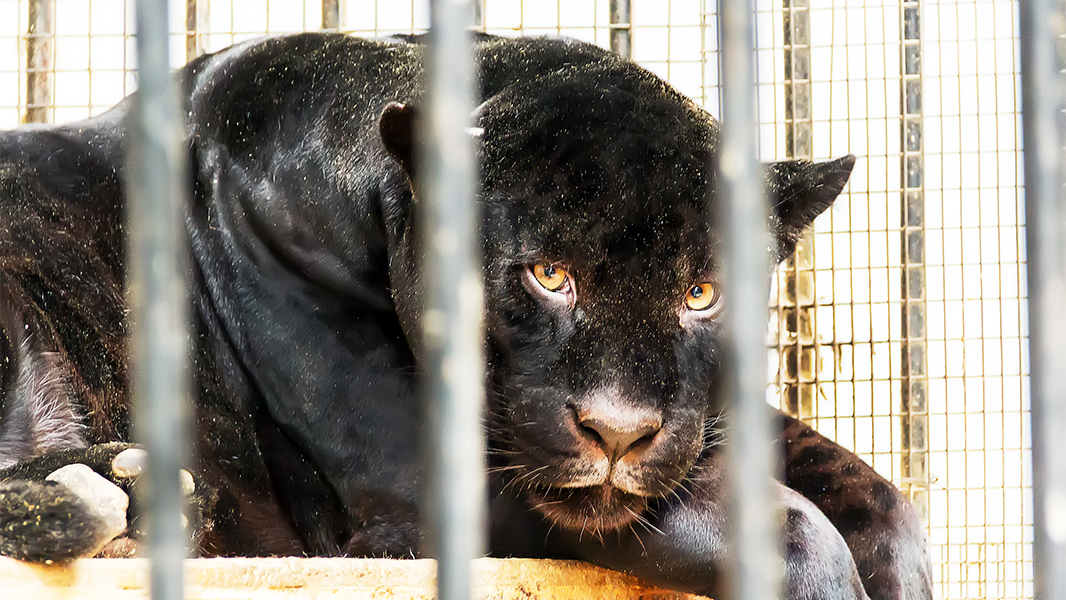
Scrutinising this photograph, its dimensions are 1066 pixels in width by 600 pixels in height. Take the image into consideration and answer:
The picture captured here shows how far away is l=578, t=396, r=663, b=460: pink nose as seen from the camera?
1.18m

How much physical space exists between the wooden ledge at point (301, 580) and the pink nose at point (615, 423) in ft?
0.54

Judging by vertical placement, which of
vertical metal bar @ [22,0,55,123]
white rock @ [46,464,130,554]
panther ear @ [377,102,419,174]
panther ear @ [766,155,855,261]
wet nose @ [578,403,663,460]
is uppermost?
vertical metal bar @ [22,0,55,123]

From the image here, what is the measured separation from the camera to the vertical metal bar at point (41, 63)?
2.32 m

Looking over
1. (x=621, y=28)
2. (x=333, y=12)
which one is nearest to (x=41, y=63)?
(x=333, y=12)

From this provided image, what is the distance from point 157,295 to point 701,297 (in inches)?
40.2

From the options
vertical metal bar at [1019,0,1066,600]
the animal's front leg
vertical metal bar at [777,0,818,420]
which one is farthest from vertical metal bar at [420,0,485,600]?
vertical metal bar at [777,0,818,420]

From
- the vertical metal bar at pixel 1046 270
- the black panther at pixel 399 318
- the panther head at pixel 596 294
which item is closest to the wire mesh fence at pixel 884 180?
the black panther at pixel 399 318

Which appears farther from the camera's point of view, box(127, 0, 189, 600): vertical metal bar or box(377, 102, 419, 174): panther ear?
box(377, 102, 419, 174): panther ear

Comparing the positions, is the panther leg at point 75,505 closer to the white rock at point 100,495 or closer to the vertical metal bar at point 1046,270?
the white rock at point 100,495

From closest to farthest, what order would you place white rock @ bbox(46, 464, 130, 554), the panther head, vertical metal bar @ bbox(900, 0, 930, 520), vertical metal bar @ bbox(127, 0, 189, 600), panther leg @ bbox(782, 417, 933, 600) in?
vertical metal bar @ bbox(127, 0, 189, 600) → white rock @ bbox(46, 464, 130, 554) → the panther head → panther leg @ bbox(782, 417, 933, 600) → vertical metal bar @ bbox(900, 0, 930, 520)

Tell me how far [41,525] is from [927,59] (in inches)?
80.0

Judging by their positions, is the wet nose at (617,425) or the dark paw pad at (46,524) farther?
the wet nose at (617,425)

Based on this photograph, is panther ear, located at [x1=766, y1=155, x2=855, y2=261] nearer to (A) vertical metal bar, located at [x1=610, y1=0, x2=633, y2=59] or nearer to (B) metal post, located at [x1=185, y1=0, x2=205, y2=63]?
(A) vertical metal bar, located at [x1=610, y1=0, x2=633, y2=59]

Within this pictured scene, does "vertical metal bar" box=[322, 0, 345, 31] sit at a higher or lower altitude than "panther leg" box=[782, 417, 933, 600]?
higher
